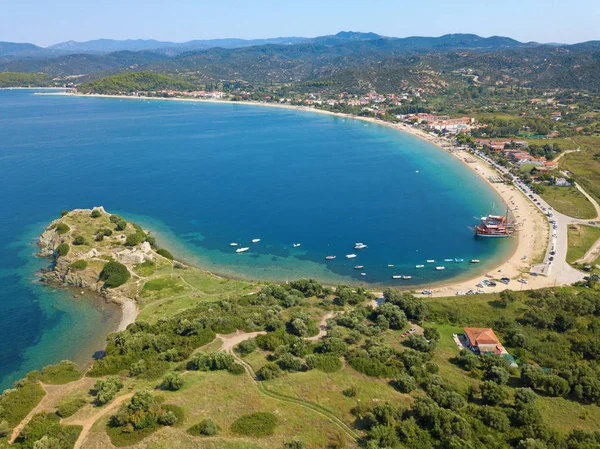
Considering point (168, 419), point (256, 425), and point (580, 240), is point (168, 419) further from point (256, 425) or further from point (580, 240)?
point (580, 240)

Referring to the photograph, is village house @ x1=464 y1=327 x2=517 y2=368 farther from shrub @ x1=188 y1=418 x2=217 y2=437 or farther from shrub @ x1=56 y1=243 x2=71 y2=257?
shrub @ x1=56 y1=243 x2=71 y2=257

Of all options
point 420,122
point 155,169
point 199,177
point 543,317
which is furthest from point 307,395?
point 420,122

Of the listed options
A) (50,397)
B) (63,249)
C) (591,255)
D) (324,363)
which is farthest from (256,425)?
(591,255)

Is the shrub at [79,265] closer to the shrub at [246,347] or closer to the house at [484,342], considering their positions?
the shrub at [246,347]

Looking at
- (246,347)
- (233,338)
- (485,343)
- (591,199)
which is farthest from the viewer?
(591,199)

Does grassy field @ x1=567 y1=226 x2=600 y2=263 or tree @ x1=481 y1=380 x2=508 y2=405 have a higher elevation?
tree @ x1=481 y1=380 x2=508 y2=405

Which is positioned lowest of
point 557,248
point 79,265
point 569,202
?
point 557,248

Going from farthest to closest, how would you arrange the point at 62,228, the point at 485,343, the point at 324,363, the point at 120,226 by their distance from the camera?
the point at 120,226 → the point at 62,228 → the point at 485,343 → the point at 324,363

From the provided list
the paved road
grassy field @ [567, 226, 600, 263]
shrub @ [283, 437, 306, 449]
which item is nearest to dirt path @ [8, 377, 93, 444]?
shrub @ [283, 437, 306, 449]

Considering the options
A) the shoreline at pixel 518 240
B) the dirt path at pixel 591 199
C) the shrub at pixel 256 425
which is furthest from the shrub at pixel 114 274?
the dirt path at pixel 591 199
